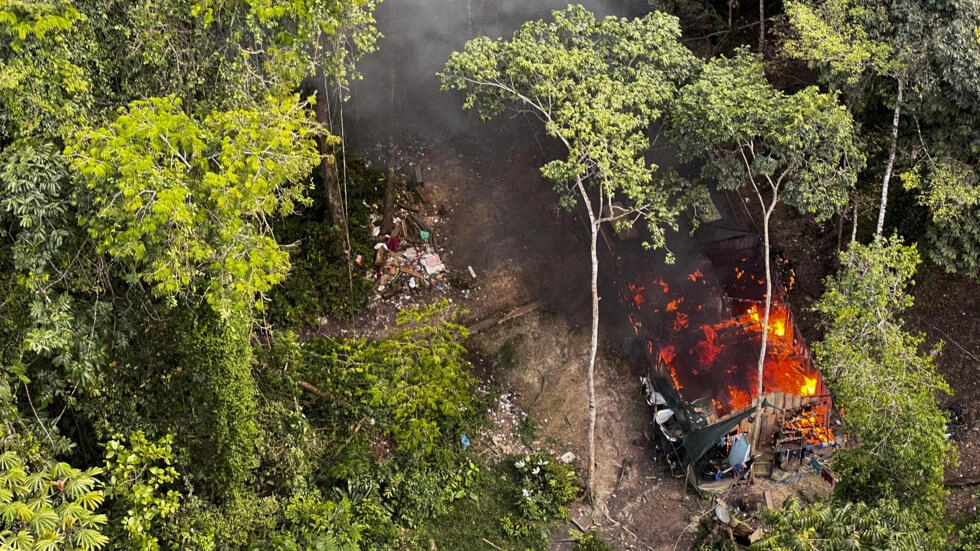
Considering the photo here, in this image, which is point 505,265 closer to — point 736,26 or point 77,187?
point 736,26

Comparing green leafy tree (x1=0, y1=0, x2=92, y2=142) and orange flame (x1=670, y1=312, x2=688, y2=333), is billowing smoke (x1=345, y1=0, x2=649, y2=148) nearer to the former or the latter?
orange flame (x1=670, y1=312, x2=688, y2=333)

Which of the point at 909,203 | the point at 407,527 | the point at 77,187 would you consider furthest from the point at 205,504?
the point at 909,203

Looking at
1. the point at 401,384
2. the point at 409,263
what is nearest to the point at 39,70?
the point at 401,384

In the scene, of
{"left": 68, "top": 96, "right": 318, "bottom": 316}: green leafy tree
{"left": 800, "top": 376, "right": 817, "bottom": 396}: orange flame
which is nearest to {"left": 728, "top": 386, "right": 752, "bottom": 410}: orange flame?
{"left": 800, "top": 376, "right": 817, "bottom": 396}: orange flame

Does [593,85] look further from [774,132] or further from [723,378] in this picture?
[723,378]

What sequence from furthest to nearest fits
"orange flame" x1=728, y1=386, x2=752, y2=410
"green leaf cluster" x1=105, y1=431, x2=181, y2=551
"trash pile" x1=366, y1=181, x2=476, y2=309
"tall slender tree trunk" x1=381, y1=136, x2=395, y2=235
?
"tall slender tree trunk" x1=381, y1=136, x2=395, y2=235 → "trash pile" x1=366, y1=181, x2=476, y2=309 → "orange flame" x1=728, y1=386, x2=752, y2=410 → "green leaf cluster" x1=105, y1=431, x2=181, y2=551

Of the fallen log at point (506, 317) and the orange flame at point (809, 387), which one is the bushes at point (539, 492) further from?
the orange flame at point (809, 387)

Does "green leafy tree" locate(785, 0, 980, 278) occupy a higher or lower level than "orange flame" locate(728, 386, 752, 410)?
higher
